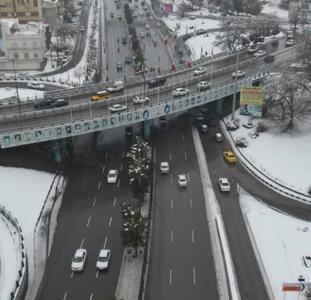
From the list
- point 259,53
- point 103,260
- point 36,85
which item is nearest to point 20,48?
point 36,85

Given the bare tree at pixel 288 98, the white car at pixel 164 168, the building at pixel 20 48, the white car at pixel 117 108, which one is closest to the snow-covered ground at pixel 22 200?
the white car at pixel 117 108

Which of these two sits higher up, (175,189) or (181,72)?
(181,72)

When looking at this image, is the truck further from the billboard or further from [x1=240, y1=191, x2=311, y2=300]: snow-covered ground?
[x1=240, y1=191, x2=311, y2=300]: snow-covered ground

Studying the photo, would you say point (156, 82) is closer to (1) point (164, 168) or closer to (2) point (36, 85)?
(1) point (164, 168)

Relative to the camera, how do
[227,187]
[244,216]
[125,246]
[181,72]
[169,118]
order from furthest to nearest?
[181,72] → [169,118] → [227,187] → [244,216] → [125,246]

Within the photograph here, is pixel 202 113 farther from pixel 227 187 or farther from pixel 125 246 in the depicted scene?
pixel 125 246

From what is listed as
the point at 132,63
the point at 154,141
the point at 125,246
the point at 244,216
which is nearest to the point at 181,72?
the point at 154,141
